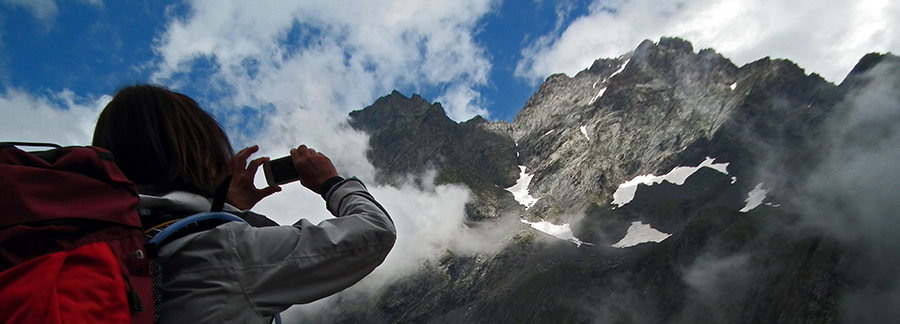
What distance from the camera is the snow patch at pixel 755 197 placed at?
10225 centimetres

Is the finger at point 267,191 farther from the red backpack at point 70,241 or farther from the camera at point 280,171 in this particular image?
the red backpack at point 70,241

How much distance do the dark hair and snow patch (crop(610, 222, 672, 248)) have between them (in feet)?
406

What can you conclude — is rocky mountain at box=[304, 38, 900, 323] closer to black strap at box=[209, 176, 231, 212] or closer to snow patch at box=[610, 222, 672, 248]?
snow patch at box=[610, 222, 672, 248]

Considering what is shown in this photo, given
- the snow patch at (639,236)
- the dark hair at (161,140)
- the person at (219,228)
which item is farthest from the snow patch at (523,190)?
the dark hair at (161,140)

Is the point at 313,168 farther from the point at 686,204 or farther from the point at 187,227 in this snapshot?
the point at 686,204

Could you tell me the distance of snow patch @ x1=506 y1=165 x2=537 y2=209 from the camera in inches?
6596

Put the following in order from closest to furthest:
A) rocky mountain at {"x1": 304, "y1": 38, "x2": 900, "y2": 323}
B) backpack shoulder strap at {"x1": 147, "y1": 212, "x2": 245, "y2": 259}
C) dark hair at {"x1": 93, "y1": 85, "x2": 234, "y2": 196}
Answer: backpack shoulder strap at {"x1": 147, "y1": 212, "x2": 245, "y2": 259} < dark hair at {"x1": 93, "y1": 85, "x2": 234, "y2": 196} < rocky mountain at {"x1": 304, "y1": 38, "x2": 900, "y2": 323}

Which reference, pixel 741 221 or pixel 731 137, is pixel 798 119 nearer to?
pixel 731 137

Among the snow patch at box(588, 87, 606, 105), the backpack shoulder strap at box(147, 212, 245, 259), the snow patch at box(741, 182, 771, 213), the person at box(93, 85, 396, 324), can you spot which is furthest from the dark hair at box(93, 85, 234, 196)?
the snow patch at box(588, 87, 606, 105)

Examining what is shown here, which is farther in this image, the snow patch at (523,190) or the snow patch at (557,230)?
the snow patch at (523,190)

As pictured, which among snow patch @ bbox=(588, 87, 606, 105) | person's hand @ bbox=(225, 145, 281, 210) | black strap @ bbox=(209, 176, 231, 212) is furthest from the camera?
snow patch @ bbox=(588, 87, 606, 105)

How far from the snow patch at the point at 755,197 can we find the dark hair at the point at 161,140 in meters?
120

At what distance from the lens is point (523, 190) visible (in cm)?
17775

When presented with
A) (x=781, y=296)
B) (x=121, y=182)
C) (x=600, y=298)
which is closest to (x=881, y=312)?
(x=781, y=296)
